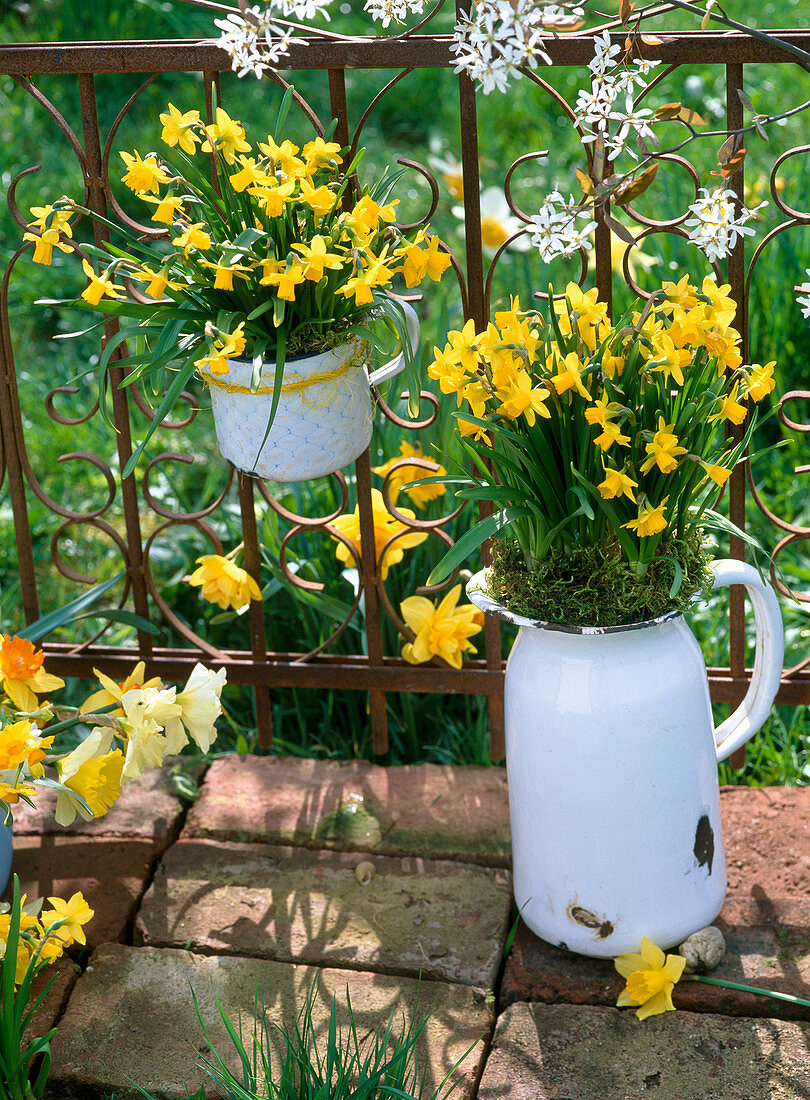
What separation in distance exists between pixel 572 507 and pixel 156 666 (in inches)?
38.3

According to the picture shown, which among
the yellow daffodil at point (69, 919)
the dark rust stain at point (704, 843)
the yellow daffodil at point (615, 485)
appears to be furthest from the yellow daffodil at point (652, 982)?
the yellow daffodil at point (69, 919)

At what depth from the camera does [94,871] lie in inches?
75.6

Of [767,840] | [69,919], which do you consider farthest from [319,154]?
[767,840]

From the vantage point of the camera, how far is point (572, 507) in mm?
1518

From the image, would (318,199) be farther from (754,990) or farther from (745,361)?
(754,990)

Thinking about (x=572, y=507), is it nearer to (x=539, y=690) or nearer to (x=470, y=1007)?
(x=539, y=690)

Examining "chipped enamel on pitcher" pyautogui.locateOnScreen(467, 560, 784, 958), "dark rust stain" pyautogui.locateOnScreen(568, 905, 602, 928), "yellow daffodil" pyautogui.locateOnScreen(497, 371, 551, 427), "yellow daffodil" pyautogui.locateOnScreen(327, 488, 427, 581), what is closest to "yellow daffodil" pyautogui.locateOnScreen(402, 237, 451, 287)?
"yellow daffodil" pyautogui.locateOnScreen(497, 371, 551, 427)

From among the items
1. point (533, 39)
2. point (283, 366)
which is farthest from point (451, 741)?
point (533, 39)

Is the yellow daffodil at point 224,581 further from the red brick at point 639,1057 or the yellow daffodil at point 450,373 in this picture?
the red brick at point 639,1057

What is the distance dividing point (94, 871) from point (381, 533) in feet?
2.42

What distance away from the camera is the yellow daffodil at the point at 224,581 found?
191cm

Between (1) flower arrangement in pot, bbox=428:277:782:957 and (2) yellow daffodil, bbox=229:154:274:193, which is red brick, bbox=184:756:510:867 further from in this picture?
(2) yellow daffodil, bbox=229:154:274:193

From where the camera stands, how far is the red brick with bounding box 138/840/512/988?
5.66 feet

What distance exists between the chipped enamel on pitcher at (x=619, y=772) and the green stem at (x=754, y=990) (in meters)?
0.07
